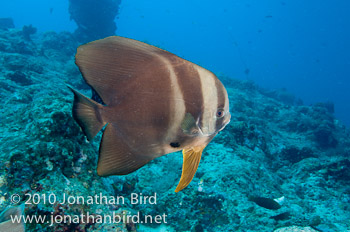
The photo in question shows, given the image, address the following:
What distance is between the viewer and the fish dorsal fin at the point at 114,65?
1.11 meters

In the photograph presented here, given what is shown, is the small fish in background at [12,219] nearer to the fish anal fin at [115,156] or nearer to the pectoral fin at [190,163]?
the fish anal fin at [115,156]

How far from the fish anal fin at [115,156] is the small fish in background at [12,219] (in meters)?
0.71

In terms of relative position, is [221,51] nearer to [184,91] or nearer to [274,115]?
[274,115]

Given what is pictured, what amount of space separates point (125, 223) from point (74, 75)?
32.2 feet

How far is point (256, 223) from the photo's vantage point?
8.50ft

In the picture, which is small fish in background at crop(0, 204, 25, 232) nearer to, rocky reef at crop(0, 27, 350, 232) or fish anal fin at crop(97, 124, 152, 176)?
rocky reef at crop(0, 27, 350, 232)

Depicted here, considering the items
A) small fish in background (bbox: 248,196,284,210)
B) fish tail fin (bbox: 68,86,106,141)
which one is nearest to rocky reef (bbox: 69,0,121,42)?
small fish in background (bbox: 248,196,284,210)

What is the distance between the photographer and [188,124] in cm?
112

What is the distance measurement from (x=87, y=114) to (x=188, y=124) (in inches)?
23.5

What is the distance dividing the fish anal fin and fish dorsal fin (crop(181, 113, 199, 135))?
31cm

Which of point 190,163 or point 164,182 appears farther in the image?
point 164,182

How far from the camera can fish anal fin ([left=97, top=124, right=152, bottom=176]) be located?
112cm

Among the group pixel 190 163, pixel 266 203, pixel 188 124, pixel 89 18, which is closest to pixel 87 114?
pixel 188 124

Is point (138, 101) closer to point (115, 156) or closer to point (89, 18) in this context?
point (115, 156)
